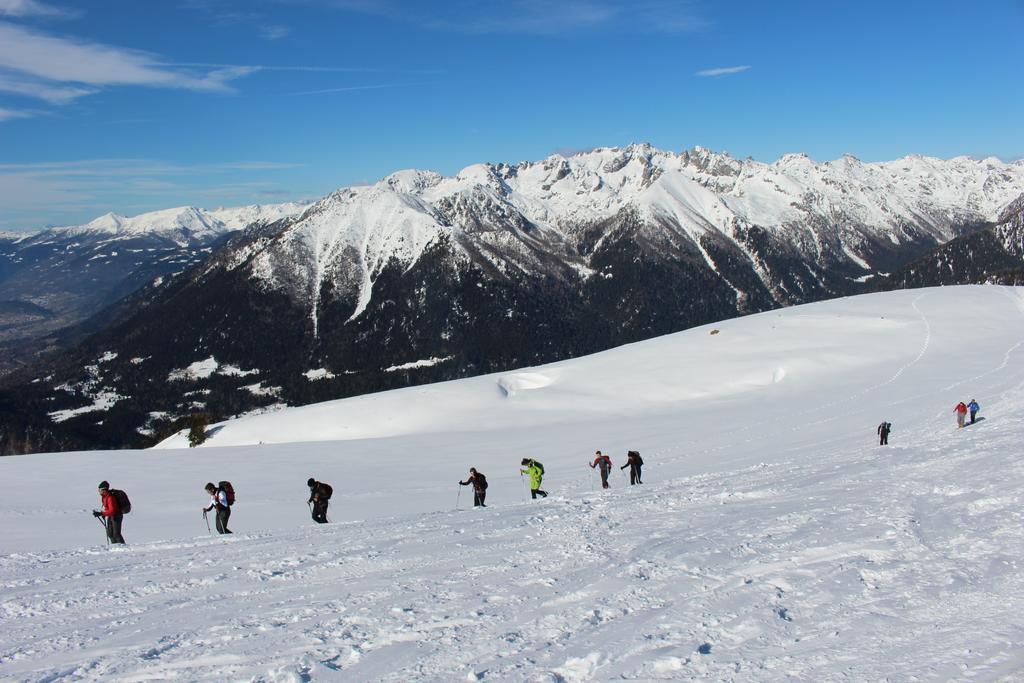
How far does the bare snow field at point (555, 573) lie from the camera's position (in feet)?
27.3

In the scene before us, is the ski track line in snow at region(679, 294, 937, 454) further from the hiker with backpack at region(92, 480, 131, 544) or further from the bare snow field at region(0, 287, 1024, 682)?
the hiker with backpack at region(92, 480, 131, 544)

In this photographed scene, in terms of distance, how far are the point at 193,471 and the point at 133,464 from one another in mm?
4049

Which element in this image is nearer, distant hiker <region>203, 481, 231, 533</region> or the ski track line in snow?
distant hiker <region>203, 481, 231, 533</region>

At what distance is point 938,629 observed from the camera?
28.2ft

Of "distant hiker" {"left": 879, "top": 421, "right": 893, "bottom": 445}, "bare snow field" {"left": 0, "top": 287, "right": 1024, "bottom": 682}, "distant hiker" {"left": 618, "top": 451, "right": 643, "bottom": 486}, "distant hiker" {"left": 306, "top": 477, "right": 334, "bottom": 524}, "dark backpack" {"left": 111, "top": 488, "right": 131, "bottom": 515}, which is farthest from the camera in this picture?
"distant hiker" {"left": 879, "top": 421, "right": 893, "bottom": 445}

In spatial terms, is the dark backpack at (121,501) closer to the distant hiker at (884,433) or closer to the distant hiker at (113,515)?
the distant hiker at (113,515)

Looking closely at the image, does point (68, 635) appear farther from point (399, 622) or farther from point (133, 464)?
point (133, 464)

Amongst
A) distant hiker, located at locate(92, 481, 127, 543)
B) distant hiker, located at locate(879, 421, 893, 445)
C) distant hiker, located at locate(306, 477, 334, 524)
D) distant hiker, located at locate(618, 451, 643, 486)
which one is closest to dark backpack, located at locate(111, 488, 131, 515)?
distant hiker, located at locate(92, 481, 127, 543)

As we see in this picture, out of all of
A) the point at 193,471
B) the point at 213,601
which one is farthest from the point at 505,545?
the point at 193,471

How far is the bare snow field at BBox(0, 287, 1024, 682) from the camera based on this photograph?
8.34 m

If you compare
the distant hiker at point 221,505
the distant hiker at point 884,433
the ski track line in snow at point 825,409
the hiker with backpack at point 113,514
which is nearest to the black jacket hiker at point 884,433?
the distant hiker at point 884,433

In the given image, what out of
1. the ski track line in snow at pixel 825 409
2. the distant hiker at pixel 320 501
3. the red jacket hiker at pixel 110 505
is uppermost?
the red jacket hiker at pixel 110 505

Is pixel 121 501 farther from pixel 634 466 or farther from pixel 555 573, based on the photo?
pixel 634 466

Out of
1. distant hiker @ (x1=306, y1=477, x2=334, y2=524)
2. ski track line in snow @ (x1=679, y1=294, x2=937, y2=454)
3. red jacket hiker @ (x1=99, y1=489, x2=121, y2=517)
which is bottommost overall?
ski track line in snow @ (x1=679, y1=294, x2=937, y2=454)
